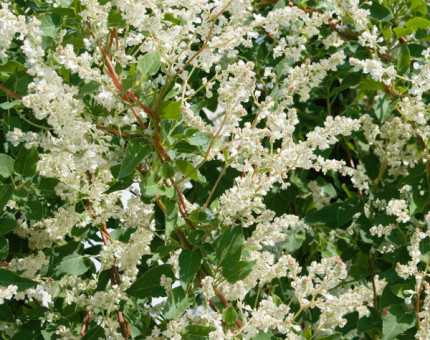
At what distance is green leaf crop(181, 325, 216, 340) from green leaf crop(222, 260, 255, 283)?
0.41 ft

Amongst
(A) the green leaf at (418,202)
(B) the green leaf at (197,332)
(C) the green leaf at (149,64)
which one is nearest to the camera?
(C) the green leaf at (149,64)

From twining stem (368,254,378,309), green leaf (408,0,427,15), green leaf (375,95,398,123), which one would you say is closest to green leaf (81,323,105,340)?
twining stem (368,254,378,309)

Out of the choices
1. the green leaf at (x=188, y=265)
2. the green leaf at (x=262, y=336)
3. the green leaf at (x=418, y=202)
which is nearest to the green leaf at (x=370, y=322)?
the green leaf at (x=418, y=202)

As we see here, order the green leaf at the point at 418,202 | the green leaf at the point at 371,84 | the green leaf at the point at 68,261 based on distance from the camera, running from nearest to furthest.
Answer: the green leaf at the point at 68,261 → the green leaf at the point at 418,202 → the green leaf at the point at 371,84

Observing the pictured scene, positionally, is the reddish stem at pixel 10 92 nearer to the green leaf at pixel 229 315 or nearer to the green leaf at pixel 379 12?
the green leaf at pixel 229 315

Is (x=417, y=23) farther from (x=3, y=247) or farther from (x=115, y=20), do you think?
(x=3, y=247)

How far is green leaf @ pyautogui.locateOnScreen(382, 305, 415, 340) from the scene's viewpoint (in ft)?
6.41

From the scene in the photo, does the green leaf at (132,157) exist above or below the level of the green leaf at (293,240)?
above

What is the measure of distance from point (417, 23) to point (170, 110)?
1.15 meters

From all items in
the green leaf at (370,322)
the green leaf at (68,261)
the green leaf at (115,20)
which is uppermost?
the green leaf at (115,20)

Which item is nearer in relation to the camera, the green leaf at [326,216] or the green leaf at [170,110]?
the green leaf at [170,110]

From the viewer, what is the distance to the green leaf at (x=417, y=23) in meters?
2.32

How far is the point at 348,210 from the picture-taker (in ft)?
7.68

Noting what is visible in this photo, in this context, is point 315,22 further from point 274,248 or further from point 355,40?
point 274,248
